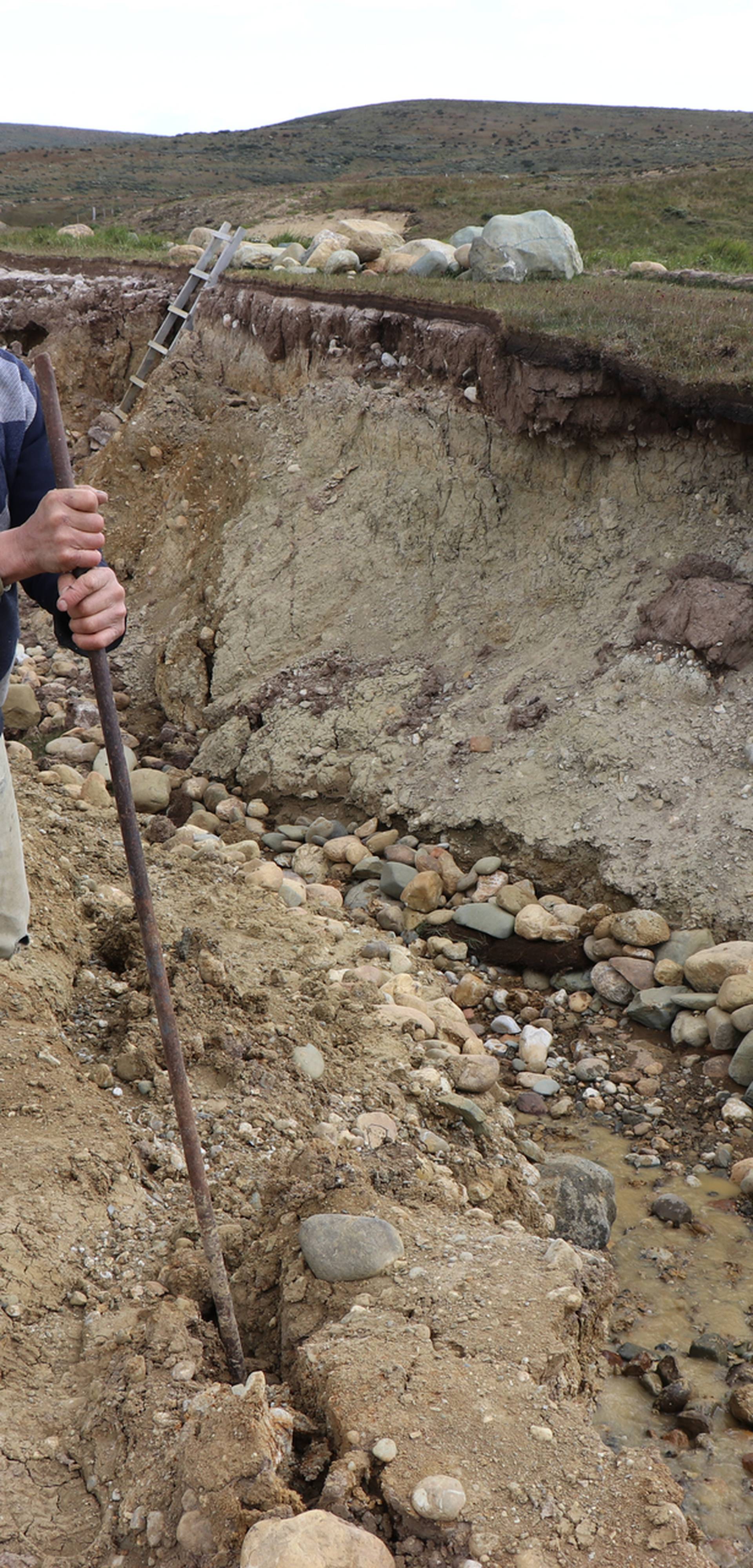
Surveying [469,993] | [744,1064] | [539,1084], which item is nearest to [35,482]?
[539,1084]

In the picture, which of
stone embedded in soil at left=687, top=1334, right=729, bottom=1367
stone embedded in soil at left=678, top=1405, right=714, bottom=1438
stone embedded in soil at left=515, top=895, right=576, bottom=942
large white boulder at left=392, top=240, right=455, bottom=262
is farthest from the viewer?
large white boulder at left=392, top=240, right=455, bottom=262

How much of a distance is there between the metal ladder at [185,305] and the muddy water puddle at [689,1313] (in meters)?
9.31

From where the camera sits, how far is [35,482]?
8.62 feet

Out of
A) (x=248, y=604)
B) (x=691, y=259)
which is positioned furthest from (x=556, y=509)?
(x=691, y=259)

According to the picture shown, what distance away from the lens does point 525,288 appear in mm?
9539

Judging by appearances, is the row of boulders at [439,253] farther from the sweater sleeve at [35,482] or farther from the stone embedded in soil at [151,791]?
the sweater sleeve at [35,482]

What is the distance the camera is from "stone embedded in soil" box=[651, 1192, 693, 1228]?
171 inches

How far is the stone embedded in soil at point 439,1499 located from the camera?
221cm

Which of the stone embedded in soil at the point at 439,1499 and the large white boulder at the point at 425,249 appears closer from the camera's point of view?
the stone embedded in soil at the point at 439,1499

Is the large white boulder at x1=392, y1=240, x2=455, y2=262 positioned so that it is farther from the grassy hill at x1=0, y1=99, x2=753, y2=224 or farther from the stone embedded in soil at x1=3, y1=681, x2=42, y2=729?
the grassy hill at x1=0, y1=99, x2=753, y2=224

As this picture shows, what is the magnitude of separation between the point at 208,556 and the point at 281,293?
2.70 metres

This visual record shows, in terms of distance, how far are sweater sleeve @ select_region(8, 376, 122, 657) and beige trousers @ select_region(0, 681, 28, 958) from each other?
54 cm

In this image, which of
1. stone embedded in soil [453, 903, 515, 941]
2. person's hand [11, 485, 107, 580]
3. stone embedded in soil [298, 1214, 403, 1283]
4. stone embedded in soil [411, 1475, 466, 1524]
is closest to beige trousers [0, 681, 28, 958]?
person's hand [11, 485, 107, 580]

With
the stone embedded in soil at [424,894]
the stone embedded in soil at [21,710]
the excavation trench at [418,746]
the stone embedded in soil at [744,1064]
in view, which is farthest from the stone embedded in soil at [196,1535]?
the stone embedded in soil at [21,710]
